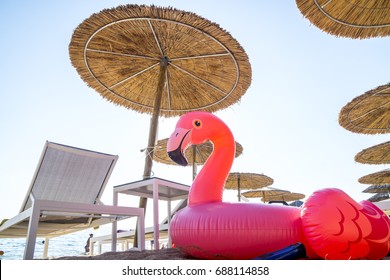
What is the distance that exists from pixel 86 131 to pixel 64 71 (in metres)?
1.61

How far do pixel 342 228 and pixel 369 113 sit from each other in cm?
Result: 428

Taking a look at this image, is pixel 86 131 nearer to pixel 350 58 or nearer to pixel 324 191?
pixel 324 191

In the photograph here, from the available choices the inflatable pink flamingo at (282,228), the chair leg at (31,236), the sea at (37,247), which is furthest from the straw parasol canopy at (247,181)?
the chair leg at (31,236)

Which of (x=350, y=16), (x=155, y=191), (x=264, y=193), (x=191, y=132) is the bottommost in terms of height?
(x=155, y=191)

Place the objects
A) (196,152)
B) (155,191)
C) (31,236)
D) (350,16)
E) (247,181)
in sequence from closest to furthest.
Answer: (31,236), (155,191), (350,16), (196,152), (247,181)

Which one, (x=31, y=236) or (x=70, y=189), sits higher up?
(x=70, y=189)

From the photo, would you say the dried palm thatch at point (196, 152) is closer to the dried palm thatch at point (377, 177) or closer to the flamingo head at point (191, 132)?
the flamingo head at point (191, 132)

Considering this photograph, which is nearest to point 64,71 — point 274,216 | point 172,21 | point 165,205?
point 172,21

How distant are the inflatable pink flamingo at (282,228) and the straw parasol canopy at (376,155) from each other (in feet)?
19.8

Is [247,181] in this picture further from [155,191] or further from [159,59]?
[155,191]

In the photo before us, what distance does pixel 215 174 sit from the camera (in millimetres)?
2523

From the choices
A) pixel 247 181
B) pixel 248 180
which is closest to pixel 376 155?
pixel 248 180

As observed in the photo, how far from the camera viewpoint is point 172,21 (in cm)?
371

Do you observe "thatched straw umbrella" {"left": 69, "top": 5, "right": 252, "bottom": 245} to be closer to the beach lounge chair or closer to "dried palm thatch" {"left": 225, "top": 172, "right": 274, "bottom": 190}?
the beach lounge chair
